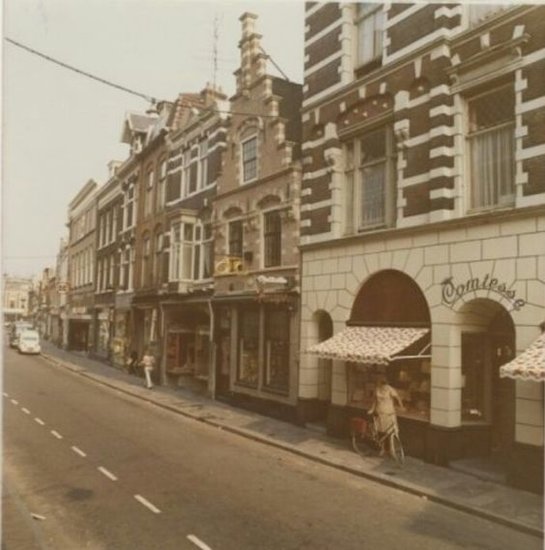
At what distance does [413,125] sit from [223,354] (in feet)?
42.1

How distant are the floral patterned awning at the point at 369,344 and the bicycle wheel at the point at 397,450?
1856 millimetres

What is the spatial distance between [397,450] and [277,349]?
6.79 metres

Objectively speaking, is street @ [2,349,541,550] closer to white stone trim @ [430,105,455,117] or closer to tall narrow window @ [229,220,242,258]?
tall narrow window @ [229,220,242,258]

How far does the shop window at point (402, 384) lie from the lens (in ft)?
46.9

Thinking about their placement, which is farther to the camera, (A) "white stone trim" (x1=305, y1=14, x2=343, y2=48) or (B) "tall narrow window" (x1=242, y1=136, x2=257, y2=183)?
(B) "tall narrow window" (x1=242, y1=136, x2=257, y2=183)

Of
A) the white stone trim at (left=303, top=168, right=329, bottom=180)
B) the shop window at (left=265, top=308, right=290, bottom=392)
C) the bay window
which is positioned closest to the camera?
the white stone trim at (left=303, top=168, right=329, bottom=180)

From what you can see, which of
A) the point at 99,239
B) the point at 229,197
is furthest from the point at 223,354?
the point at 99,239

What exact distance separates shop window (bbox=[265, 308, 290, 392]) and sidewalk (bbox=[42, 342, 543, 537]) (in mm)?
1304

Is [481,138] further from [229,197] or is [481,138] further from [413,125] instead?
[229,197]

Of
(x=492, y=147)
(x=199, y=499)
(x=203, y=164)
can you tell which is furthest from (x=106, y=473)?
(x=203, y=164)

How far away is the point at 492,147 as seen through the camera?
507 inches

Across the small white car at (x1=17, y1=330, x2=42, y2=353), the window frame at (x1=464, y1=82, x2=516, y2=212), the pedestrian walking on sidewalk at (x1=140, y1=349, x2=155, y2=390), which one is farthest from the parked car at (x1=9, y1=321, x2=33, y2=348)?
the window frame at (x1=464, y1=82, x2=516, y2=212)

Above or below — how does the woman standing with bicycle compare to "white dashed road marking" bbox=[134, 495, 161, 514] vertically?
above

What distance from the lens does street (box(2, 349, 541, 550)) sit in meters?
8.95
